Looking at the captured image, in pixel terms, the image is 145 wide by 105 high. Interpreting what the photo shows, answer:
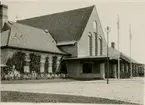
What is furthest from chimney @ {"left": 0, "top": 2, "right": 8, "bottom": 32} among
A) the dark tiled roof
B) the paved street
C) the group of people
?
the paved street

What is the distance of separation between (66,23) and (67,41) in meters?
3.52

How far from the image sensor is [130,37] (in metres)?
40.7

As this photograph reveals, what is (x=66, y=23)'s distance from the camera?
42.0 metres

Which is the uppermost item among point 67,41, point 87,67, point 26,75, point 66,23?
point 66,23

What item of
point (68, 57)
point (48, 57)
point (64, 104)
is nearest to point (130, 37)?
point (68, 57)

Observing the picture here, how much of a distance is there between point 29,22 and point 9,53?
16.6m

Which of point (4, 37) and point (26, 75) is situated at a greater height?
point (4, 37)

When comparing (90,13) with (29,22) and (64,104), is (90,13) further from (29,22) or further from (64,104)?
(64,104)

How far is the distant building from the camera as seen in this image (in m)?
34.2

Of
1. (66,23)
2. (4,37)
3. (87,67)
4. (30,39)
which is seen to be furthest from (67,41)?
(4,37)

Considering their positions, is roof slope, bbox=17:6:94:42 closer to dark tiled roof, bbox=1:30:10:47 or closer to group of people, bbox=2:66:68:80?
group of people, bbox=2:66:68:80

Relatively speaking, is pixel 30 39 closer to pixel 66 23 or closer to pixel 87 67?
pixel 66 23

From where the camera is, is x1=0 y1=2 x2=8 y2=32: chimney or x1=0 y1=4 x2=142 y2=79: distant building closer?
x1=0 y1=4 x2=142 y2=79: distant building

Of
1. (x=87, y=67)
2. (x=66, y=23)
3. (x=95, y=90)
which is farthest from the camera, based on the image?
(x=66, y=23)
